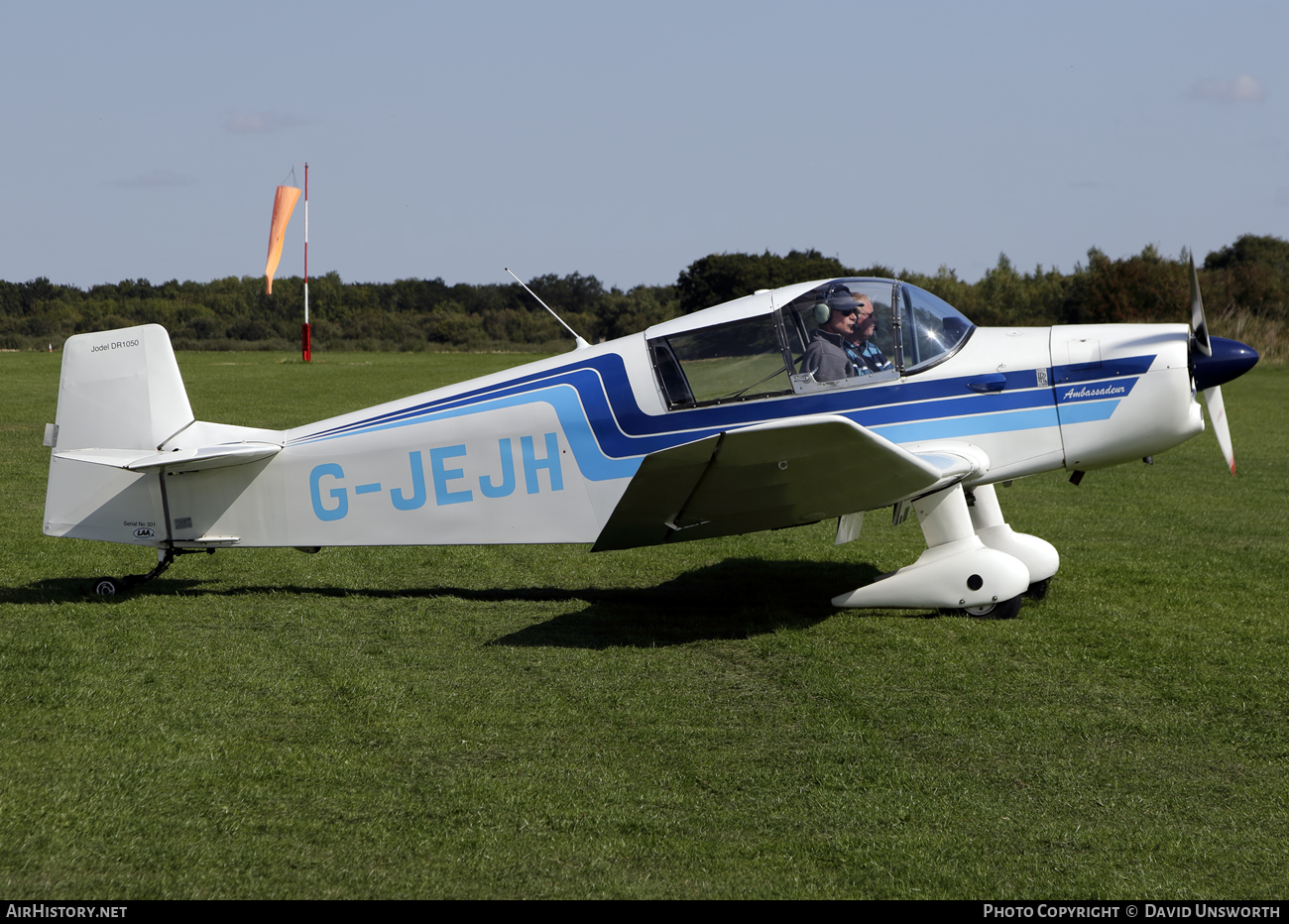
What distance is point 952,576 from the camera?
6.29 m

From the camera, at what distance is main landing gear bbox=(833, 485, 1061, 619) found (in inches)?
246

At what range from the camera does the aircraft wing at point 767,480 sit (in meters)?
5.23

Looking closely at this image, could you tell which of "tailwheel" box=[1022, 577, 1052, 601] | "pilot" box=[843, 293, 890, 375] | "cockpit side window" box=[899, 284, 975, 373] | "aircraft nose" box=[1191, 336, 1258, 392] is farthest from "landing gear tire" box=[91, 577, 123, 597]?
"aircraft nose" box=[1191, 336, 1258, 392]

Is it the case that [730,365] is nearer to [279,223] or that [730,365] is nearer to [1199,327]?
[1199,327]

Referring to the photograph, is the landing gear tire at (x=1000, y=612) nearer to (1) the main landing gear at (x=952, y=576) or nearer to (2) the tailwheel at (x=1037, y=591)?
(1) the main landing gear at (x=952, y=576)

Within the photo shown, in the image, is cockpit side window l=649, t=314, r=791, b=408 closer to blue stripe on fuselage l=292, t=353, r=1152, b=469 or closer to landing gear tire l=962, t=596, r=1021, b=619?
blue stripe on fuselage l=292, t=353, r=1152, b=469

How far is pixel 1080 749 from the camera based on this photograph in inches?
171

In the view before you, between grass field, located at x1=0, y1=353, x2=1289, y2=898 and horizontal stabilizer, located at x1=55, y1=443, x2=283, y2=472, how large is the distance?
100 cm

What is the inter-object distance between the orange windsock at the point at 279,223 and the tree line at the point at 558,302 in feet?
72.4

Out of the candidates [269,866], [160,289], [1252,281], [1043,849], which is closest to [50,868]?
[269,866]

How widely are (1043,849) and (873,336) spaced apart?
11.7ft

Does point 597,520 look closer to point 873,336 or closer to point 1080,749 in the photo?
point 873,336

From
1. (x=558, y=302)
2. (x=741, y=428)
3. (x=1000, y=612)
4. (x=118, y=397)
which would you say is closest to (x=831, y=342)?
(x=741, y=428)

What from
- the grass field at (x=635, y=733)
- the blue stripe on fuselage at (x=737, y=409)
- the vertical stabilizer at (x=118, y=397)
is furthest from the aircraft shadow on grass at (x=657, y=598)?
the vertical stabilizer at (x=118, y=397)
